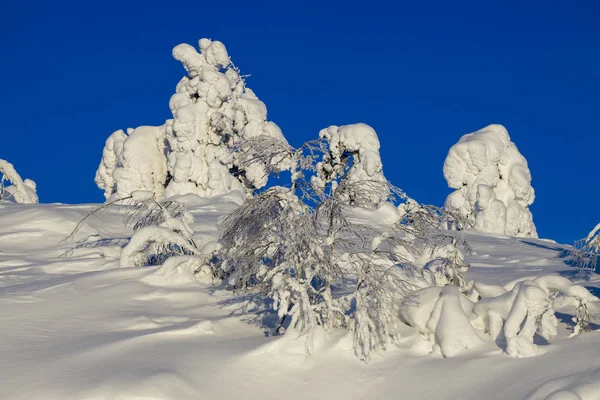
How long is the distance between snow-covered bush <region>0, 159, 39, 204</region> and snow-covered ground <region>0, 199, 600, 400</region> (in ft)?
40.5

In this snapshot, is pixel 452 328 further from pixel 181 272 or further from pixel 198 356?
pixel 181 272

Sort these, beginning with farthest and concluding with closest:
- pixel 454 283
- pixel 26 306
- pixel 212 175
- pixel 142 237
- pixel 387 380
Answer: pixel 212 175 → pixel 142 237 → pixel 454 283 → pixel 26 306 → pixel 387 380

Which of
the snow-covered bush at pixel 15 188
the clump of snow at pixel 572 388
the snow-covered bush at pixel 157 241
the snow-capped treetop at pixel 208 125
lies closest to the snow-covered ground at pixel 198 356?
the clump of snow at pixel 572 388

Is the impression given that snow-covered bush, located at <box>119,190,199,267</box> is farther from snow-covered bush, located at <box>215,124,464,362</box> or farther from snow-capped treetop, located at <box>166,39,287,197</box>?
snow-capped treetop, located at <box>166,39,287,197</box>

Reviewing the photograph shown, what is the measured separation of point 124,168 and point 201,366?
22.4 meters

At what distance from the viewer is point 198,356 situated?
8469 mm

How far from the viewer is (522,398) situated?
275 inches

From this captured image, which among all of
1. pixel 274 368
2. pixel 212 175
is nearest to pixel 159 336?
pixel 274 368

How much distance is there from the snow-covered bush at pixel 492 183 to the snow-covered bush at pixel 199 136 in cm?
770

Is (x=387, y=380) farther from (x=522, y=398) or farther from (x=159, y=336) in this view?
(x=159, y=336)

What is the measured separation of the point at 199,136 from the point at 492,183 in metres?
11.9

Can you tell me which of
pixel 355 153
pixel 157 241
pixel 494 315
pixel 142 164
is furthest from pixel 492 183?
pixel 494 315

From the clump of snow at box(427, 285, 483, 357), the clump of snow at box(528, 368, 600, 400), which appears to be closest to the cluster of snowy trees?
the clump of snow at box(427, 285, 483, 357)

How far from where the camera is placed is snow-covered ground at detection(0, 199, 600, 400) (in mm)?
7332
